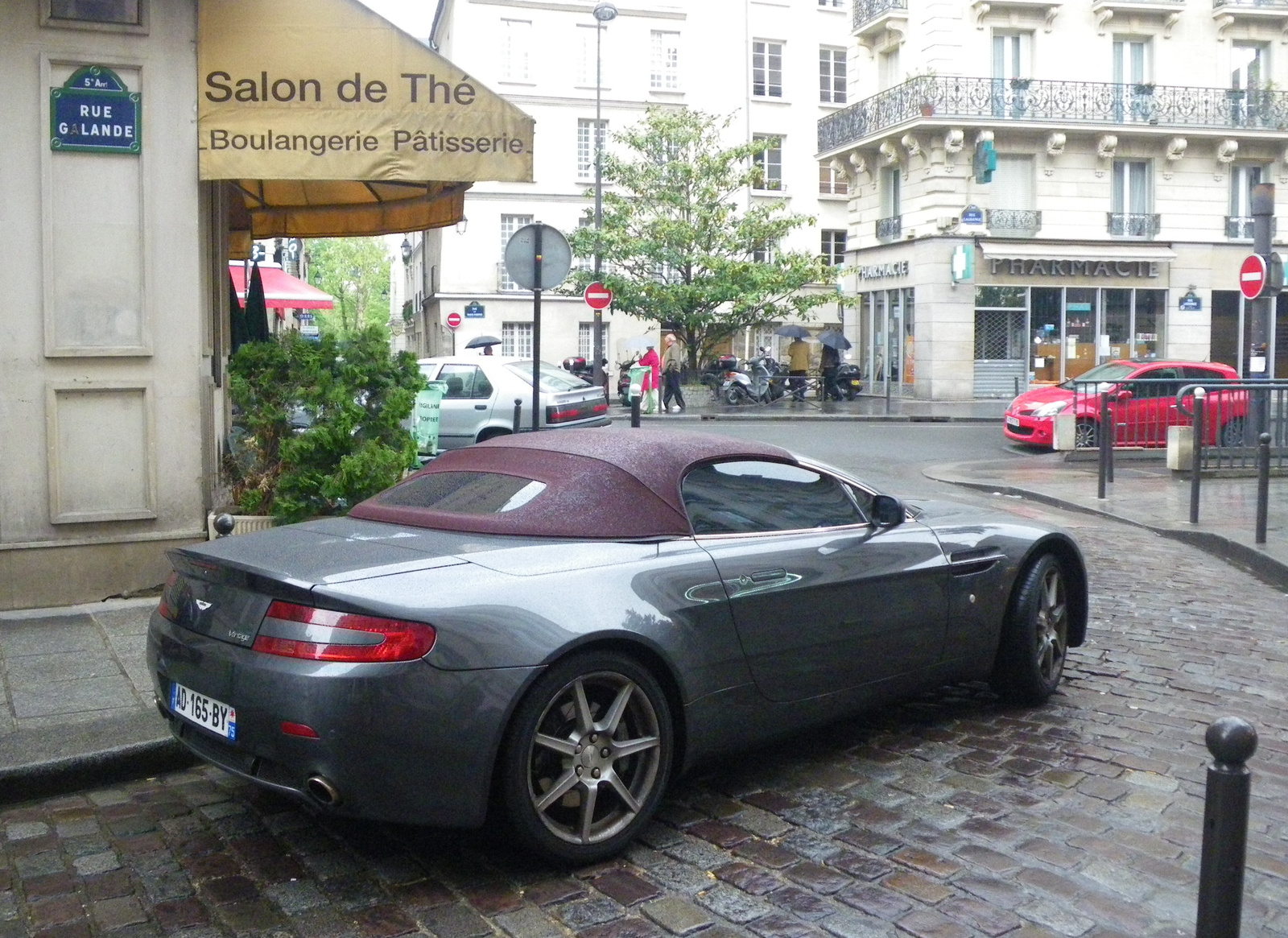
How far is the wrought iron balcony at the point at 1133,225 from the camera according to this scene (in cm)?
3781

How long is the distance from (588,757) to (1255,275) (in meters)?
14.7

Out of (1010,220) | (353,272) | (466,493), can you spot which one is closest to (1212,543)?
(466,493)

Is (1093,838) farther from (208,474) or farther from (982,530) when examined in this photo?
(208,474)

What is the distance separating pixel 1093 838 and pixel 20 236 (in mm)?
6471

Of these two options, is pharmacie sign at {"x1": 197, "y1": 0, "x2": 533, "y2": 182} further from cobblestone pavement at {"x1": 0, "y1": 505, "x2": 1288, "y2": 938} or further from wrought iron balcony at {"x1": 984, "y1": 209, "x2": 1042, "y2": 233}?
wrought iron balcony at {"x1": 984, "y1": 209, "x2": 1042, "y2": 233}

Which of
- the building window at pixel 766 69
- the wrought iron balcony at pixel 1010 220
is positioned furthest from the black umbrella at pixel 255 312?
the building window at pixel 766 69

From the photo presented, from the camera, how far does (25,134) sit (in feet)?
24.5

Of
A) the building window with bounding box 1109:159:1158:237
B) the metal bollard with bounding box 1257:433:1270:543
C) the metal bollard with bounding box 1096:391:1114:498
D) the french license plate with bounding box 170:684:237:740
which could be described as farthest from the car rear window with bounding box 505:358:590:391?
the building window with bounding box 1109:159:1158:237

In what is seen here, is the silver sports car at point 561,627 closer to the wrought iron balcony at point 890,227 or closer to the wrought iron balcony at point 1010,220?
the wrought iron balcony at point 1010,220

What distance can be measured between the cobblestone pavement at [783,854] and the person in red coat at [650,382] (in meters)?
23.5

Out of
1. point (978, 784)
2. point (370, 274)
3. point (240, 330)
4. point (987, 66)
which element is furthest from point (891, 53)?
point (370, 274)

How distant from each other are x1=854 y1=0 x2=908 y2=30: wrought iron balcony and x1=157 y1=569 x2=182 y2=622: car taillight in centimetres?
3731

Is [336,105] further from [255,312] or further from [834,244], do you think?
[834,244]

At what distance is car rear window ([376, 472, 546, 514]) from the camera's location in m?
4.67
